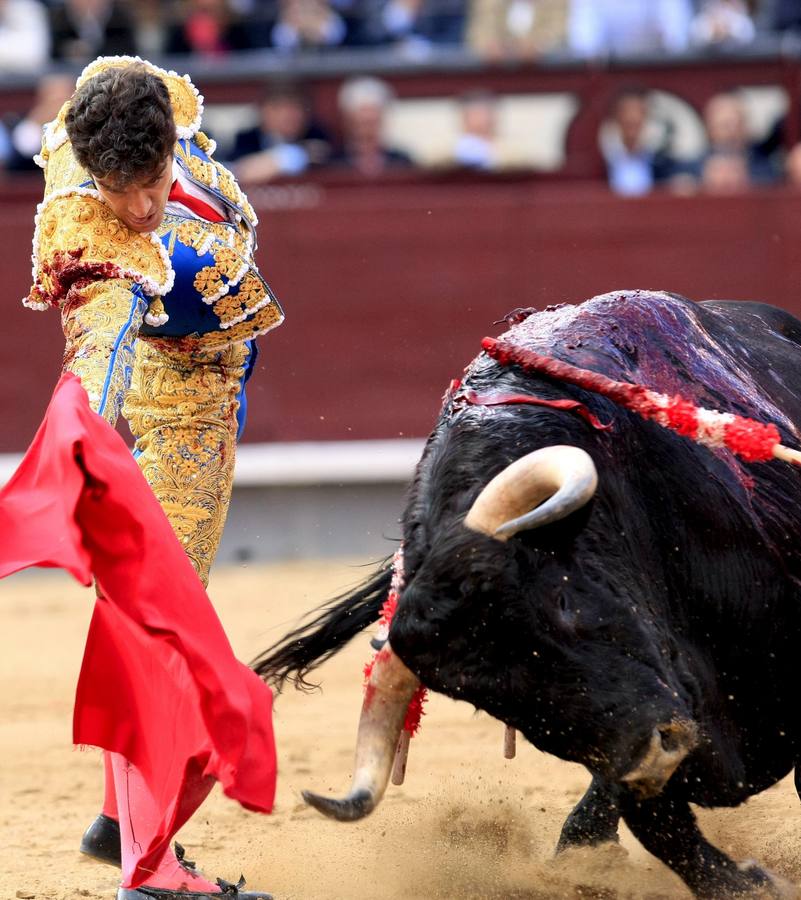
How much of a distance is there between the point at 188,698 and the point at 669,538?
779 mm

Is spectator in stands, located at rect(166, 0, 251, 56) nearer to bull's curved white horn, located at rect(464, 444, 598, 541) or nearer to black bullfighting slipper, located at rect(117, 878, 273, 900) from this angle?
black bullfighting slipper, located at rect(117, 878, 273, 900)

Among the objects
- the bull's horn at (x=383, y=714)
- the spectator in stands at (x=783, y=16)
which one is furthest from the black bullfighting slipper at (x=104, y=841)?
the spectator in stands at (x=783, y=16)

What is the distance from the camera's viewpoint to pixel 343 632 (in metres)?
3.06

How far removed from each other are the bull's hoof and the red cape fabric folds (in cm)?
18

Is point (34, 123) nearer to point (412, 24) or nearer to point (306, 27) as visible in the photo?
point (306, 27)

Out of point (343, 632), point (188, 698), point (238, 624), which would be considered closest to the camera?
point (188, 698)

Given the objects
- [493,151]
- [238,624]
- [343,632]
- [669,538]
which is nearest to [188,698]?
[343,632]

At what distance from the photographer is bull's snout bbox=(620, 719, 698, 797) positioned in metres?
2.31

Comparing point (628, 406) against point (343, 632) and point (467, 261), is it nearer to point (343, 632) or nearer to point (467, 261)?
point (343, 632)

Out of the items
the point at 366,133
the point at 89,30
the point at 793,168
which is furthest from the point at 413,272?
the point at 89,30

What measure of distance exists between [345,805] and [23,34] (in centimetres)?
565

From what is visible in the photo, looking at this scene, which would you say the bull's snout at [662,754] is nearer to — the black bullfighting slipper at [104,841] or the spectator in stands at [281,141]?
the black bullfighting slipper at [104,841]

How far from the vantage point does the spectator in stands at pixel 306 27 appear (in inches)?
280

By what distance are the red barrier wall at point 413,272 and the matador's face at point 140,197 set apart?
3.99 meters
